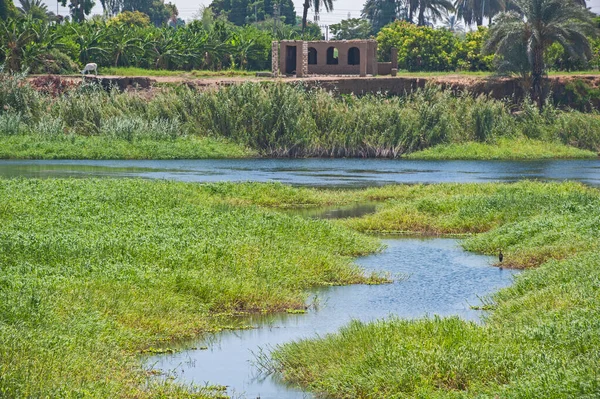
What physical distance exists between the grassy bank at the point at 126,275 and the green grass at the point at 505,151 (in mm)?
32464

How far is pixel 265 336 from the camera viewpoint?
14.6 m

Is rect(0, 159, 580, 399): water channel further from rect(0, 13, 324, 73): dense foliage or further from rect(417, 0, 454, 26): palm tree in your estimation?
rect(417, 0, 454, 26): palm tree

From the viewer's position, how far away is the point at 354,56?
238ft

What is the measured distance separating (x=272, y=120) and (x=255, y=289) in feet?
128

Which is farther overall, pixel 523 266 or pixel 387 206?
pixel 387 206

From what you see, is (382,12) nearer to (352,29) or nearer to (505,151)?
(352,29)

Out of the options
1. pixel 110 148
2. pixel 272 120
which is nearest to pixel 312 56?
pixel 272 120

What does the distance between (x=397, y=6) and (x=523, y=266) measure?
349 ft

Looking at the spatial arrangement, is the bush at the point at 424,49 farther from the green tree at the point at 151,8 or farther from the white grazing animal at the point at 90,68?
the green tree at the point at 151,8

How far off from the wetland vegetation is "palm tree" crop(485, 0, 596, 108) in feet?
110

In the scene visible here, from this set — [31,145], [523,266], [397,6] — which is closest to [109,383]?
[523,266]

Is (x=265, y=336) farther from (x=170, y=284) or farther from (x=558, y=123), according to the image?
(x=558, y=123)

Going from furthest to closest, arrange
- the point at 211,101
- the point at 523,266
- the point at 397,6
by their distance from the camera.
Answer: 1. the point at 397,6
2. the point at 211,101
3. the point at 523,266

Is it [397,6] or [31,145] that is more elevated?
[397,6]
